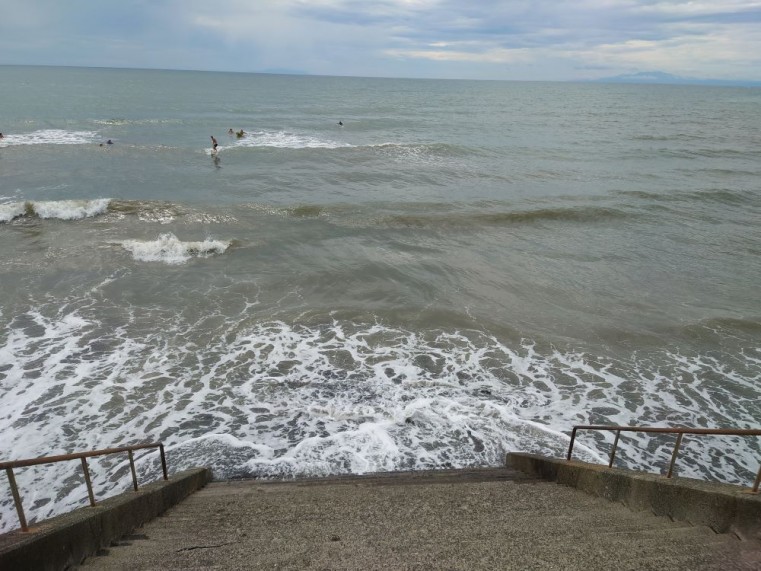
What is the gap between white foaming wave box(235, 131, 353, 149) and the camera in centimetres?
3675

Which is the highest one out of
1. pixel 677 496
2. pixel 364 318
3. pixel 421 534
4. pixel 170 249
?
pixel 677 496

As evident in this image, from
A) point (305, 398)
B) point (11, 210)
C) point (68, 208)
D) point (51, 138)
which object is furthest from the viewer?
point (51, 138)

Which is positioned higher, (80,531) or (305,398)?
(80,531)

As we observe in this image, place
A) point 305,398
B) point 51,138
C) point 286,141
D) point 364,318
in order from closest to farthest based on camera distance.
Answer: point 305,398
point 364,318
point 51,138
point 286,141

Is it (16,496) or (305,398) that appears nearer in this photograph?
(16,496)

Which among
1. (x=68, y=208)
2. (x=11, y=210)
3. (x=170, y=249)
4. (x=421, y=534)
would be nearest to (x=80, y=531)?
(x=421, y=534)

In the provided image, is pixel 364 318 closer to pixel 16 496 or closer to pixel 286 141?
pixel 16 496

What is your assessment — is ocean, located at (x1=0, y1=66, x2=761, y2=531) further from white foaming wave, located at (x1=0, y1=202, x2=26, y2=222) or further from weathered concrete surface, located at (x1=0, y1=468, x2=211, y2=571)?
weathered concrete surface, located at (x1=0, y1=468, x2=211, y2=571)

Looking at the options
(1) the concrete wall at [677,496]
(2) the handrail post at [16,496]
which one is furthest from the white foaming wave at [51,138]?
(1) the concrete wall at [677,496]

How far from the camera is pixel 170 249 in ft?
53.0

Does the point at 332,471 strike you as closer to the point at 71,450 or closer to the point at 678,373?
the point at 71,450

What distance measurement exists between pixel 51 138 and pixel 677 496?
45.4m

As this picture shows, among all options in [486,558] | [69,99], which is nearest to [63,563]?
[486,558]

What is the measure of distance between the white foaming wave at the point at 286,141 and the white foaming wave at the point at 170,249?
21498mm
